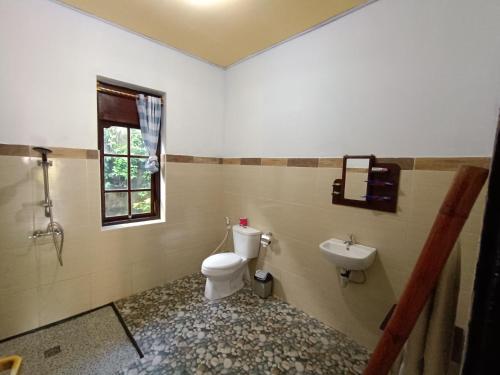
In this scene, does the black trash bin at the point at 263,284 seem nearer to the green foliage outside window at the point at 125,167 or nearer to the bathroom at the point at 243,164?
the bathroom at the point at 243,164

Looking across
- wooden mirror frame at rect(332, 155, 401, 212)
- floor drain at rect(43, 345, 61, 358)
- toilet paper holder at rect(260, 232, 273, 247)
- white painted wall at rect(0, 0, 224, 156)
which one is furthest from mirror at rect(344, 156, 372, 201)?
floor drain at rect(43, 345, 61, 358)

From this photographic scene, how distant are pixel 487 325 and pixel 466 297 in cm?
145

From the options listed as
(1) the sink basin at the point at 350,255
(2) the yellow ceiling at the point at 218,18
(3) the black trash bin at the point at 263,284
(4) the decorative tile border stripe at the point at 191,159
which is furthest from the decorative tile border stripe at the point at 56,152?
(1) the sink basin at the point at 350,255

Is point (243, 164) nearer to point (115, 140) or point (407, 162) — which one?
point (115, 140)

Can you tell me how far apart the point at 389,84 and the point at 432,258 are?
145 cm

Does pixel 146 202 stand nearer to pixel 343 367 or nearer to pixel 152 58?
pixel 152 58

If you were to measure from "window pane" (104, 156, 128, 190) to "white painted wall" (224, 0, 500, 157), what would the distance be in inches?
54.6

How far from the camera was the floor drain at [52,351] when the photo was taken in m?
1.57

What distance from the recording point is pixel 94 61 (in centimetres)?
192

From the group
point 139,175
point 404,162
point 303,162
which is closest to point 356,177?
point 404,162

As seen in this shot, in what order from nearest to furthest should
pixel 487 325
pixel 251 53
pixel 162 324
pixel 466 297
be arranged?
pixel 487 325 → pixel 466 297 → pixel 162 324 → pixel 251 53

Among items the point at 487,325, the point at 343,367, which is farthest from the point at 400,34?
the point at 343,367

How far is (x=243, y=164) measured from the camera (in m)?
2.62

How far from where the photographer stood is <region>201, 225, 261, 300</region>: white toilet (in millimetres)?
2170
